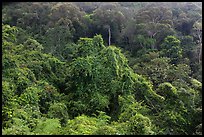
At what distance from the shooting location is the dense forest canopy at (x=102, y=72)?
7.68m

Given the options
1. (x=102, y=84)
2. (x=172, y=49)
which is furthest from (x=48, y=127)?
(x=172, y=49)

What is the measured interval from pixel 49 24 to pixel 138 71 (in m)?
5.34

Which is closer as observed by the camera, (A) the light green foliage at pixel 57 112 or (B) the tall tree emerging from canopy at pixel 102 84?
(A) the light green foliage at pixel 57 112

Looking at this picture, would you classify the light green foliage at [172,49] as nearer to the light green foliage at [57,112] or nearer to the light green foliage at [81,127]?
the light green foliage at [57,112]

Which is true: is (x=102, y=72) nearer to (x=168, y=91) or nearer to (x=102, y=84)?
(x=102, y=84)

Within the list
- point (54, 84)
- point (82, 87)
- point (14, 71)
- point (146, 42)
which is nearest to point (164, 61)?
point (146, 42)

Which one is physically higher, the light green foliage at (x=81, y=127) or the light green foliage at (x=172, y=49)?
the light green foliage at (x=172, y=49)

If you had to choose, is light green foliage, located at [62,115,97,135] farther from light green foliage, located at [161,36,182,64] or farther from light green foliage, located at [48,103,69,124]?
light green foliage, located at [161,36,182,64]

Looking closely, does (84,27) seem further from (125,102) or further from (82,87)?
(125,102)

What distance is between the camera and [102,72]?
9.83 metres

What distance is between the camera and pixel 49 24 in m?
14.2

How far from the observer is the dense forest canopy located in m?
7.68

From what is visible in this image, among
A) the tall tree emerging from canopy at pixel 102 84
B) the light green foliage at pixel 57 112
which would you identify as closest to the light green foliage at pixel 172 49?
the tall tree emerging from canopy at pixel 102 84

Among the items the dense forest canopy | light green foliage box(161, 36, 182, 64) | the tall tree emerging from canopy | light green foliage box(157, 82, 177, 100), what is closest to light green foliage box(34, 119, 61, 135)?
the dense forest canopy
